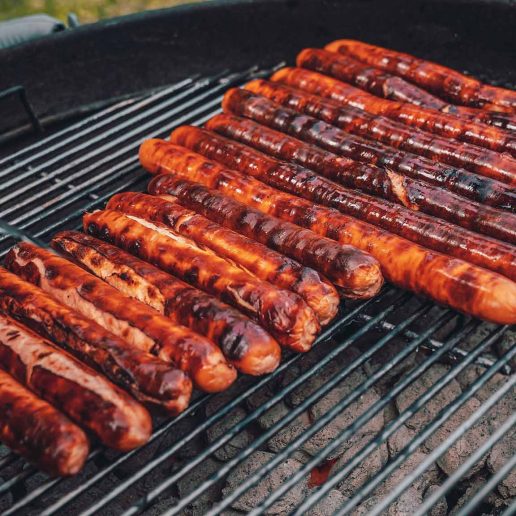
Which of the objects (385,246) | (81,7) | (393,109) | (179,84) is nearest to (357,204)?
(385,246)

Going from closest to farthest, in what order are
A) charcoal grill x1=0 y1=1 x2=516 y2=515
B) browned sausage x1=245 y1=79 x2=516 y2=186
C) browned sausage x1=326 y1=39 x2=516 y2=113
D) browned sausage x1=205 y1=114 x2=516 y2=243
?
browned sausage x1=205 y1=114 x2=516 y2=243
browned sausage x1=245 y1=79 x2=516 y2=186
charcoal grill x1=0 y1=1 x2=516 y2=515
browned sausage x1=326 y1=39 x2=516 y2=113

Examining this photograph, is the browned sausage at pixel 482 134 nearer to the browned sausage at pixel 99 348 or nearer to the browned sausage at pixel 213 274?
the browned sausage at pixel 213 274

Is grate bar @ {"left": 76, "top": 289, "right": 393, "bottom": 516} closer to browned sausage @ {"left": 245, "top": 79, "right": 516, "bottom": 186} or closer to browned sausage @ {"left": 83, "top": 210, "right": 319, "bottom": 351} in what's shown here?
browned sausage @ {"left": 83, "top": 210, "right": 319, "bottom": 351}

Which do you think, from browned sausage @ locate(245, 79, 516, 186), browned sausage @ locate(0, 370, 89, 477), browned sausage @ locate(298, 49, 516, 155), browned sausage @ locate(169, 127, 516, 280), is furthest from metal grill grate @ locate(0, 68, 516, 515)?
browned sausage @ locate(298, 49, 516, 155)

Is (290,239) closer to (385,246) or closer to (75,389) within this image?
(385,246)

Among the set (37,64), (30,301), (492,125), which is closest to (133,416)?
(30,301)
